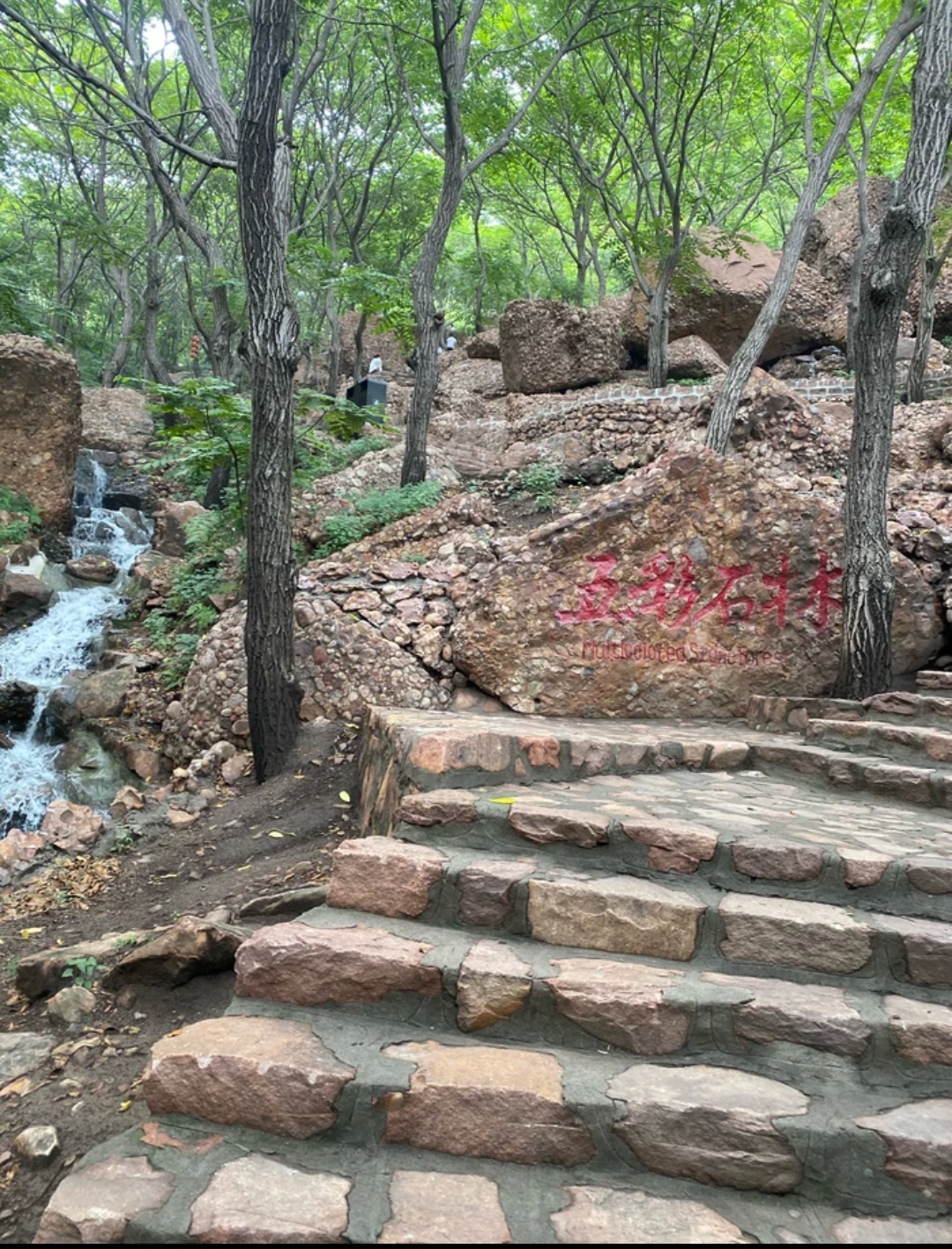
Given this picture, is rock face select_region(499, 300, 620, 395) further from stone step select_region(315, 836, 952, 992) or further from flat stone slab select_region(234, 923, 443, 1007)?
flat stone slab select_region(234, 923, 443, 1007)

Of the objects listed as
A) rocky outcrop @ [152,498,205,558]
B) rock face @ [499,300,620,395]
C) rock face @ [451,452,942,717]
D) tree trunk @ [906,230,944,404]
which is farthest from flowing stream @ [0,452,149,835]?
tree trunk @ [906,230,944,404]

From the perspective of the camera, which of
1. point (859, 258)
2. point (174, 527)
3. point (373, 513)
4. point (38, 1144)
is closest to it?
point (38, 1144)

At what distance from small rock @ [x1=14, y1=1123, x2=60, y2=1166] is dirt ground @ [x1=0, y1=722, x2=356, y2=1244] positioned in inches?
0.7

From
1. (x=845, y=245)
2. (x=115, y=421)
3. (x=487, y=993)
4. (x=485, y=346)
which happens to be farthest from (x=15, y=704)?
(x=845, y=245)

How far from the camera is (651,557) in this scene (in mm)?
5422

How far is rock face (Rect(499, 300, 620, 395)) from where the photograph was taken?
600 inches

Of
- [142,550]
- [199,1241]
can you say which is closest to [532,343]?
[142,550]

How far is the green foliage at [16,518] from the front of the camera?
9547 millimetres

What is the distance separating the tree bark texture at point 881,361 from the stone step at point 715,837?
190 cm

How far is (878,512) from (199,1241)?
492 cm

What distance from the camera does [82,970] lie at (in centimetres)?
273

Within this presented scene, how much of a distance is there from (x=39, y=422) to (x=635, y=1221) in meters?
11.3

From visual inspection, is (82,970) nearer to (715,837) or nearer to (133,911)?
(133,911)

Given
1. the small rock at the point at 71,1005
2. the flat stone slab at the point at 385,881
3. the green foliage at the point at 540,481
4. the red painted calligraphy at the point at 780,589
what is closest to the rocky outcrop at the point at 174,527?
the green foliage at the point at 540,481
